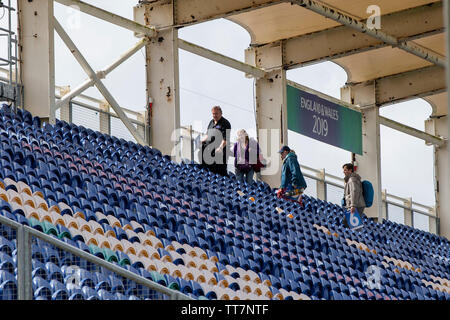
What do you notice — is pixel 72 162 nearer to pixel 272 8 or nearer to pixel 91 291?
pixel 91 291

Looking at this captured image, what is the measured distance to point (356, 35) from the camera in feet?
69.7

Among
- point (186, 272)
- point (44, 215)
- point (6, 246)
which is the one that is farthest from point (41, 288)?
point (186, 272)

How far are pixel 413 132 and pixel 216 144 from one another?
10.2 meters

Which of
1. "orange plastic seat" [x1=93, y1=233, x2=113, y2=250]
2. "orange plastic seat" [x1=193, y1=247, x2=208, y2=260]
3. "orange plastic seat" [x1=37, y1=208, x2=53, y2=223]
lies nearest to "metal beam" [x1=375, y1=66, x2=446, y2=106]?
"orange plastic seat" [x1=193, y1=247, x2=208, y2=260]

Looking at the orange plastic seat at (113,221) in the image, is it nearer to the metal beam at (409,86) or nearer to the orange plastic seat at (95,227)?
the orange plastic seat at (95,227)

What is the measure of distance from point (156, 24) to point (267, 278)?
7.49 meters

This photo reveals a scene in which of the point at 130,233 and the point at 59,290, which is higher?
the point at 130,233

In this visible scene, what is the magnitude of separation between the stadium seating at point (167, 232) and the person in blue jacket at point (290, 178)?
0.27 meters

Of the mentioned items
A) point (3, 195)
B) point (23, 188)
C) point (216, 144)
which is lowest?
point (3, 195)

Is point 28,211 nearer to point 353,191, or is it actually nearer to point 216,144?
point 216,144

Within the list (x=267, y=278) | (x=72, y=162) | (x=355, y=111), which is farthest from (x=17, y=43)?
(x=355, y=111)

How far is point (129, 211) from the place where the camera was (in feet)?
40.2

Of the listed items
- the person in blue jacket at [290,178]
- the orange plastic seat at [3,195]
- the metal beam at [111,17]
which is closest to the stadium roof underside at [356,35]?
the metal beam at [111,17]
